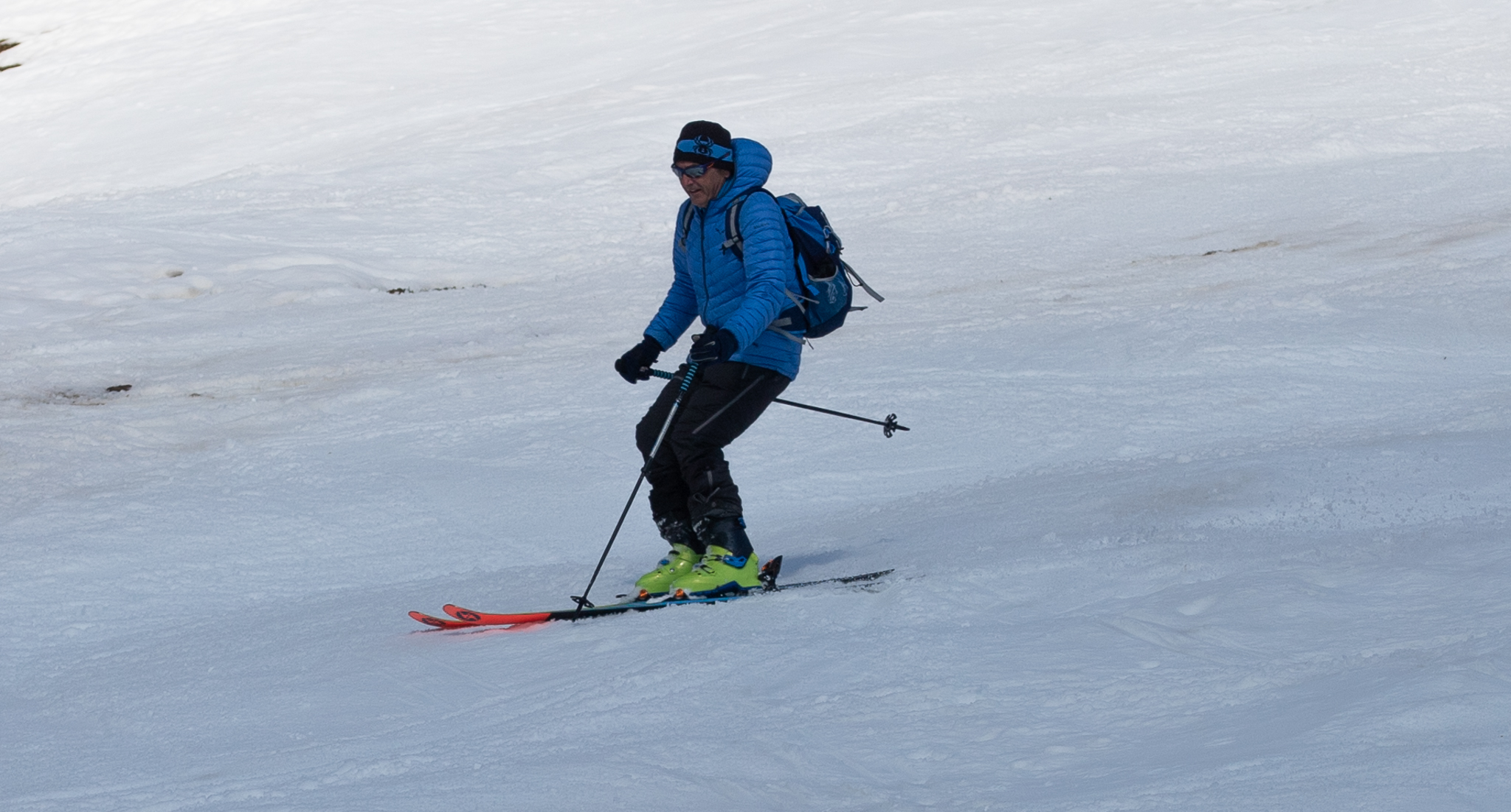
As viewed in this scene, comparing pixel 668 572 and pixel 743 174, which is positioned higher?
pixel 743 174

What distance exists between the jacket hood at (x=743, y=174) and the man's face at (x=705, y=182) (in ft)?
0.10

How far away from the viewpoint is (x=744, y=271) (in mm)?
5176

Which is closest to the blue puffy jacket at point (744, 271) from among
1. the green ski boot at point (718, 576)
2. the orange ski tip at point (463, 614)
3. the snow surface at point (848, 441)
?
the green ski boot at point (718, 576)

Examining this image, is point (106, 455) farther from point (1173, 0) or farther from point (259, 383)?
point (1173, 0)

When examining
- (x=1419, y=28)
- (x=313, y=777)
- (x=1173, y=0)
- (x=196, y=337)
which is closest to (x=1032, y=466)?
(x=313, y=777)

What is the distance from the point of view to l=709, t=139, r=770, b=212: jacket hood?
5.13 m

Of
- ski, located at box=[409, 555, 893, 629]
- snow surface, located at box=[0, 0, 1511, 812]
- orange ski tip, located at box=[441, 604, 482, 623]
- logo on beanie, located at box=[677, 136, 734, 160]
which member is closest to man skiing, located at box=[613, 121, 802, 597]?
logo on beanie, located at box=[677, 136, 734, 160]

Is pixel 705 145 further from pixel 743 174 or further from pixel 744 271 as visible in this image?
pixel 744 271

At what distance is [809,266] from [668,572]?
1450 millimetres

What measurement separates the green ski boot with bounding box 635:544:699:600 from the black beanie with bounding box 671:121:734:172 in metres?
1.65

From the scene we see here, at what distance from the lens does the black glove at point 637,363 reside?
531 cm

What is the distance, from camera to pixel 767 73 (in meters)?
19.8

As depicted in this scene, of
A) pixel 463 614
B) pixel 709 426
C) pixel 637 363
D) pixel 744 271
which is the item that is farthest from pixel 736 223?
pixel 463 614

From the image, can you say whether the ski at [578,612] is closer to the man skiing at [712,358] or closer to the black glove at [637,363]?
the man skiing at [712,358]
